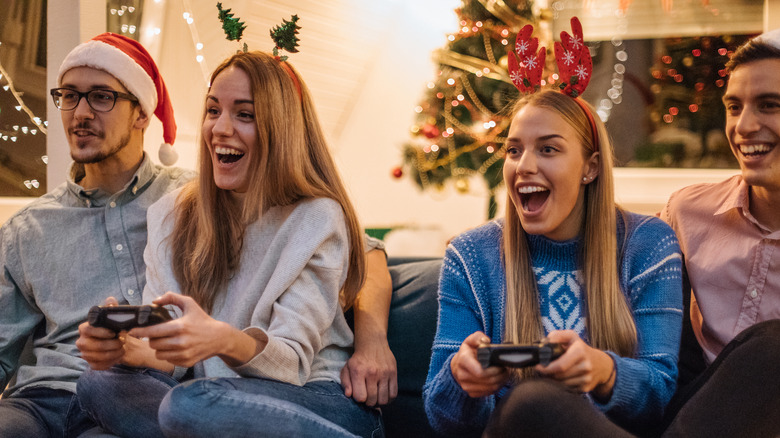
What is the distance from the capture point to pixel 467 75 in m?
3.71

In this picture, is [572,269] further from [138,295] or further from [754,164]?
[138,295]

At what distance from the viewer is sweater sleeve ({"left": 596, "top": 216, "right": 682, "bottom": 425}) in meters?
1.31

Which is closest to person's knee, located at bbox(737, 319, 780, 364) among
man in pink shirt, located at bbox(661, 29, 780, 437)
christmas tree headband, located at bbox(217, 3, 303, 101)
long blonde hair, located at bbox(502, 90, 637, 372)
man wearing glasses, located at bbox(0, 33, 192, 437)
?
man in pink shirt, located at bbox(661, 29, 780, 437)

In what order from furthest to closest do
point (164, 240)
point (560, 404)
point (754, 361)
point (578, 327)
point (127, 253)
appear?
1. point (127, 253)
2. point (164, 240)
3. point (578, 327)
4. point (754, 361)
5. point (560, 404)

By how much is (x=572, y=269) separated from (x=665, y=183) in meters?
2.58

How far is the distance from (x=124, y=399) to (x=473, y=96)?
2621mm

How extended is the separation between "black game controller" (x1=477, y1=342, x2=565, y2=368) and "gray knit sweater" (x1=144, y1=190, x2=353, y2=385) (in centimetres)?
42

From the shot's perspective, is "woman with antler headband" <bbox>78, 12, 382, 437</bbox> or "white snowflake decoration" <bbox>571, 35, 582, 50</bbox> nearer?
"woman with antler headband" <bbox>78, 12, 382, 437</bbox>

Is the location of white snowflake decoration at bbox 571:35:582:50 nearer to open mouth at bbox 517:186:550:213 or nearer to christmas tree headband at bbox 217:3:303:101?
open mouth at bbox 517:186:550:213

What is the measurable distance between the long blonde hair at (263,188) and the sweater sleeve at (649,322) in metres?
0.58

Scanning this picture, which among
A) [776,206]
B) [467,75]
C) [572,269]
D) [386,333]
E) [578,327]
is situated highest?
[467,75]

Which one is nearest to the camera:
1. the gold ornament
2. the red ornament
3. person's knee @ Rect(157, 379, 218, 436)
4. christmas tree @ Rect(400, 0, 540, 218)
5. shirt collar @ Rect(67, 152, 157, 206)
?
person's knee @ Rect(157, 379, 218, 436)

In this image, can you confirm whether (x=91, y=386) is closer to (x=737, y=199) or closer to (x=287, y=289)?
(x=287, y=289)

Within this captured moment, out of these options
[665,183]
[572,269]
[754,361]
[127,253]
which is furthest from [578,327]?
[665,183]
